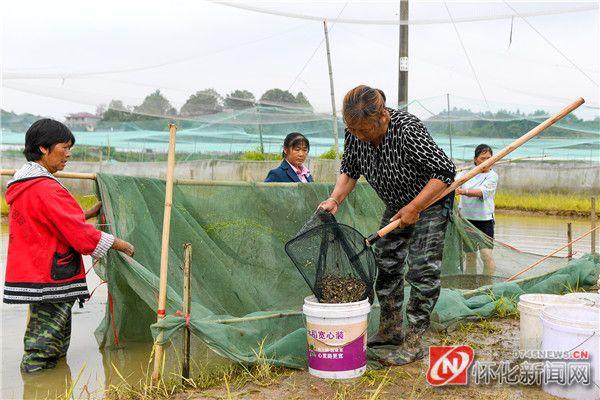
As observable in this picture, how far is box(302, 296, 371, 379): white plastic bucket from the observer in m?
3.21

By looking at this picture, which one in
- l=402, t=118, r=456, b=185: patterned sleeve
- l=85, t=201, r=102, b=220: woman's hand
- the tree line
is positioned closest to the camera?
l=402, t=118, r=456, b=185: patterned sleeve

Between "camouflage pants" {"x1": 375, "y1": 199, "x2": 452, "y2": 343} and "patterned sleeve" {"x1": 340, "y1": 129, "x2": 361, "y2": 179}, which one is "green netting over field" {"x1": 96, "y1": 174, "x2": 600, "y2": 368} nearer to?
"camouflage pants" {"x1": 375, "y1": 199, "x2": 452, "y2": 343}

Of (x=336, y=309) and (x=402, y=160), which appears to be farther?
(x=402, y=160)

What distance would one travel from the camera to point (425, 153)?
3256 mm

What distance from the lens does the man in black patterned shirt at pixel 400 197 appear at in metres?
3.26

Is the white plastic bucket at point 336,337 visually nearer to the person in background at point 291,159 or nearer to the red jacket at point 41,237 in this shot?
the red jacket at point 41,237

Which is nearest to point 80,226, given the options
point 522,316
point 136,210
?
point 136,210

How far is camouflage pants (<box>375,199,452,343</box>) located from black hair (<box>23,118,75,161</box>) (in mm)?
1999

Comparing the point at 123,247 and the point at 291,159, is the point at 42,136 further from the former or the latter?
the point at 291,159

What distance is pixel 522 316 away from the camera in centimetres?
382

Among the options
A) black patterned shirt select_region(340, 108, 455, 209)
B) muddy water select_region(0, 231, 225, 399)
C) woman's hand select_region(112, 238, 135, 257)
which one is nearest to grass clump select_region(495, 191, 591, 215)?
black patterned shirt select_region(340, 108, 455, 209)

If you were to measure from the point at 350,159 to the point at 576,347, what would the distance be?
5.22 ft

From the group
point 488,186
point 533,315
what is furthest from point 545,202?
point 533,315

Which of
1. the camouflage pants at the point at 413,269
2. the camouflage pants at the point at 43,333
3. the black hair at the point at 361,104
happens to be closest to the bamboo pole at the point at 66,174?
the camouflage pants at the point at 43,333
